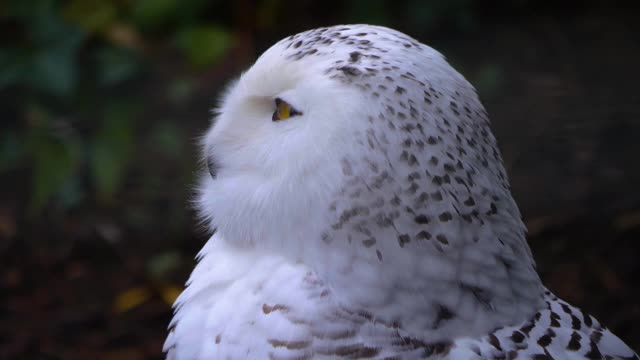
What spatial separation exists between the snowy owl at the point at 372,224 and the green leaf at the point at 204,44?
187 centimetres

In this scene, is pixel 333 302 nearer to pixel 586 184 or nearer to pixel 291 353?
pixel 291 353

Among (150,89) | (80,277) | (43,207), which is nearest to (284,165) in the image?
(80,277)

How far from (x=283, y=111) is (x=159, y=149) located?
2.53 meters

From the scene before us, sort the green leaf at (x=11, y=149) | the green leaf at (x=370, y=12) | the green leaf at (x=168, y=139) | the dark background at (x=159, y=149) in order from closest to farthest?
1. the dark background at (x=159, y=149)
2. the green leaf at (x=370, y=12)
3. the green leaf at (x=11, y=149)
4. the green leaf at (x=168, y=139)

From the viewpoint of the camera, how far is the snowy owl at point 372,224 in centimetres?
158

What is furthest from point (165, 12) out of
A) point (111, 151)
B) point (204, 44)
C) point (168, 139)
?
point (168, 139)

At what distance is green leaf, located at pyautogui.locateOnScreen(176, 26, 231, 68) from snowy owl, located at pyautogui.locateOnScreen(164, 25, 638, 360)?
1869 millimetres

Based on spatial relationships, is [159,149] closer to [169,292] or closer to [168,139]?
[168,139]

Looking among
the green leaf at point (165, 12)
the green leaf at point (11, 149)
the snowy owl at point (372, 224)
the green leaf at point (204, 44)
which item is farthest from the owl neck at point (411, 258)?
the green leaf at point (11, 149)

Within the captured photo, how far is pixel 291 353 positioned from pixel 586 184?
2.21 m

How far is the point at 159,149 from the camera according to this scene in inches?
163

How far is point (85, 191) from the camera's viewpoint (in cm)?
390

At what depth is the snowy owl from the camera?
5.19ft

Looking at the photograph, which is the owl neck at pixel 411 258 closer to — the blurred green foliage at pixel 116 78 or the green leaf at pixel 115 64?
the blurred green foliage at pixel 116 78
